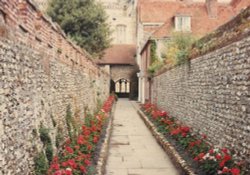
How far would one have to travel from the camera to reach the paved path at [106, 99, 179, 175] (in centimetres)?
961

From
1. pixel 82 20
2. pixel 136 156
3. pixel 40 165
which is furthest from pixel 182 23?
pixel 40 165

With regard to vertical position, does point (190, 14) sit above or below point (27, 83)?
above

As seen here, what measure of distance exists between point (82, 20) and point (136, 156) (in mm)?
21001

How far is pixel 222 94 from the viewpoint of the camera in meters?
8.51

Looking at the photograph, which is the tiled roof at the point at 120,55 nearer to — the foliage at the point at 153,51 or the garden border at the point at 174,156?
the foliage at the point at 153,51

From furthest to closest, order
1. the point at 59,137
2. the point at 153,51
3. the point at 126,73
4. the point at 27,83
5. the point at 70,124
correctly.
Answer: the point at 126,73, the point at 153,51, the point at 70,124, the point at 59,137, the point at 27,83

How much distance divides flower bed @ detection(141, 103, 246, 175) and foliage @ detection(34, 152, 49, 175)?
9.55 feet

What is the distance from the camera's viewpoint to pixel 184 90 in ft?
44.3

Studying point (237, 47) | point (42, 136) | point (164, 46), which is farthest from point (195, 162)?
point (164, 46)

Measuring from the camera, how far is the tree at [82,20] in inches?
1188

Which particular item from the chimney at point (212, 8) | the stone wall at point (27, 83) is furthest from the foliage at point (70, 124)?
the chimney at point (212, 8)

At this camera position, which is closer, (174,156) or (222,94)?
(222,94)

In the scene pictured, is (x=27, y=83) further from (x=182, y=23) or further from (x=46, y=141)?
(x=182, y=23)

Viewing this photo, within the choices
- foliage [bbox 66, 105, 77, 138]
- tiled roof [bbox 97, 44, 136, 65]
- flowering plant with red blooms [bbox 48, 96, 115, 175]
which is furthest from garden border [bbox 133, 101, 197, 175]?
tiled roof [bbox 97, 44, 136, 65]
